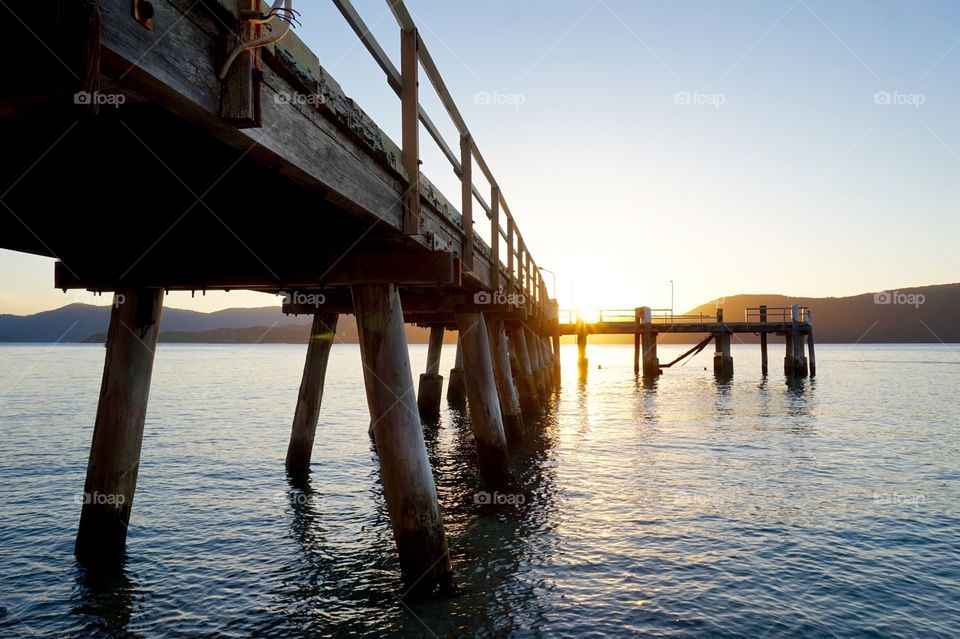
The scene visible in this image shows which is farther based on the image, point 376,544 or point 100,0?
point 376,544

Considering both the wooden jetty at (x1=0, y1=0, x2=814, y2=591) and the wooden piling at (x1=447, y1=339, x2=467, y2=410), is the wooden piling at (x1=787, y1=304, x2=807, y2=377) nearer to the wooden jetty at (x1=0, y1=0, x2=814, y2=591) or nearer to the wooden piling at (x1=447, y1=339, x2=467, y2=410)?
the wooden piling at (x1=447, y1=339, x2=467, y2=410)

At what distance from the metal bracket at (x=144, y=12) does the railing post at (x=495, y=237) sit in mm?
8209

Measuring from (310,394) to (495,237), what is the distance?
5.16m

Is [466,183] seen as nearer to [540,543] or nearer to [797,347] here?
[540,543]

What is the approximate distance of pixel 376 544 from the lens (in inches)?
334

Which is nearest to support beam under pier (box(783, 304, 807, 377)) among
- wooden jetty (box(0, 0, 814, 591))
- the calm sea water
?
the calm sea water

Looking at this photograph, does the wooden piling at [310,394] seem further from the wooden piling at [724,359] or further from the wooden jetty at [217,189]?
the wooden piling at [724,359]

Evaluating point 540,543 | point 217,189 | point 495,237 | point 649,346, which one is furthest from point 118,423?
point 649,346

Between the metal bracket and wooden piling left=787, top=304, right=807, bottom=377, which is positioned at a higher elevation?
the metal bracket

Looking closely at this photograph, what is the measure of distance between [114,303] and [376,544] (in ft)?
15.4

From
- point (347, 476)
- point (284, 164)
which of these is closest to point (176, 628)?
point (284, 164)

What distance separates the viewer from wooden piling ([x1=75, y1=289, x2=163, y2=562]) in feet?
24.0

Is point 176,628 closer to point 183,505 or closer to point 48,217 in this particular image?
point 48,217

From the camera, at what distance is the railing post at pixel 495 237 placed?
419 inches
